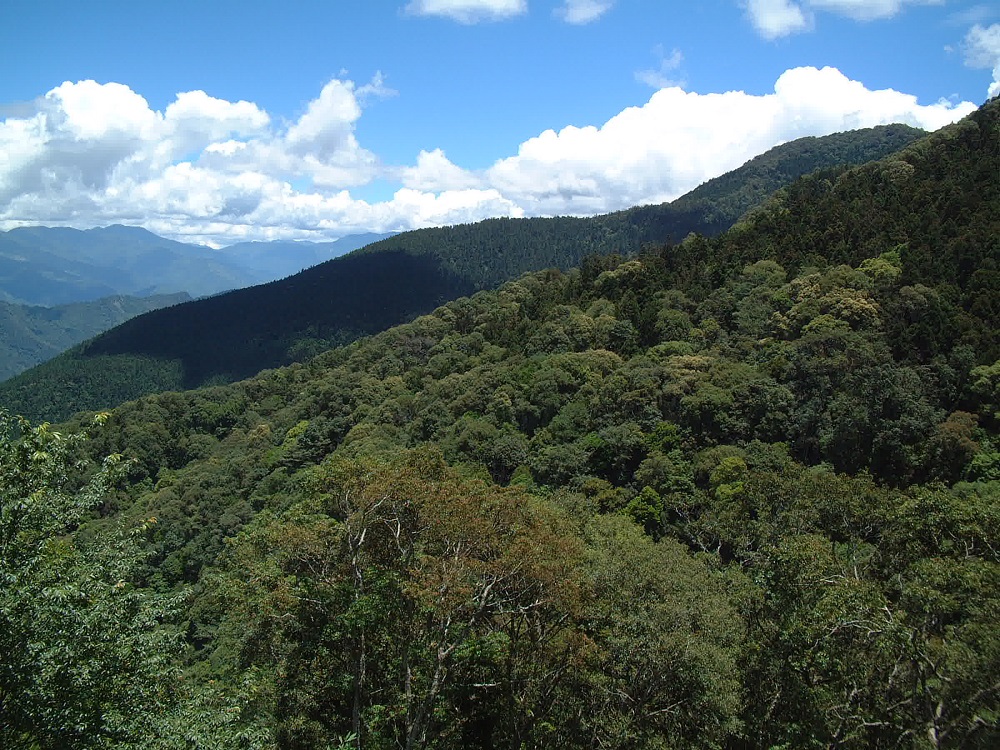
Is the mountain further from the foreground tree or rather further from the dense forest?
the foreground tree

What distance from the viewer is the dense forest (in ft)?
27.6

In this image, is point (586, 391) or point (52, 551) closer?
point (52, 551)

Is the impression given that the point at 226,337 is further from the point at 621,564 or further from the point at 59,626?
the point at 59,626

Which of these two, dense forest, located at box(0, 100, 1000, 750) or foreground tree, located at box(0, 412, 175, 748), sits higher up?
foreground tree, located at box(0, 412, 175, 748)

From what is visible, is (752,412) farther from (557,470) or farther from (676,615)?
(676,615)

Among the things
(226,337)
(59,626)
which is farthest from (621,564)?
(226,337)

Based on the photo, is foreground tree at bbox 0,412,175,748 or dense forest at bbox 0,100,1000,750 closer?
foreground tree at bbox 0,412,175,748

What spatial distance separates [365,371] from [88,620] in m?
77.4

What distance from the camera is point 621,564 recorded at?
1560 cm

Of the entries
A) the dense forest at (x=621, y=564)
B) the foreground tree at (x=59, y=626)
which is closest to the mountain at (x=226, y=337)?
the dense forest at (x=621, y=564)

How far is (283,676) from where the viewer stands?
50.7ft

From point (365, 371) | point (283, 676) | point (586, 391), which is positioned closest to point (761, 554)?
point (283, 676)

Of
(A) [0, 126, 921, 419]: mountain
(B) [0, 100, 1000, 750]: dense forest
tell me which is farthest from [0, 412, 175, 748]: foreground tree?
(A) [0, 126, 921, 419]: mountain

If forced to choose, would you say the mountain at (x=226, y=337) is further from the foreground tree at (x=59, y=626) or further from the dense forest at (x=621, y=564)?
the foreground tree at (x=59, y=626)
